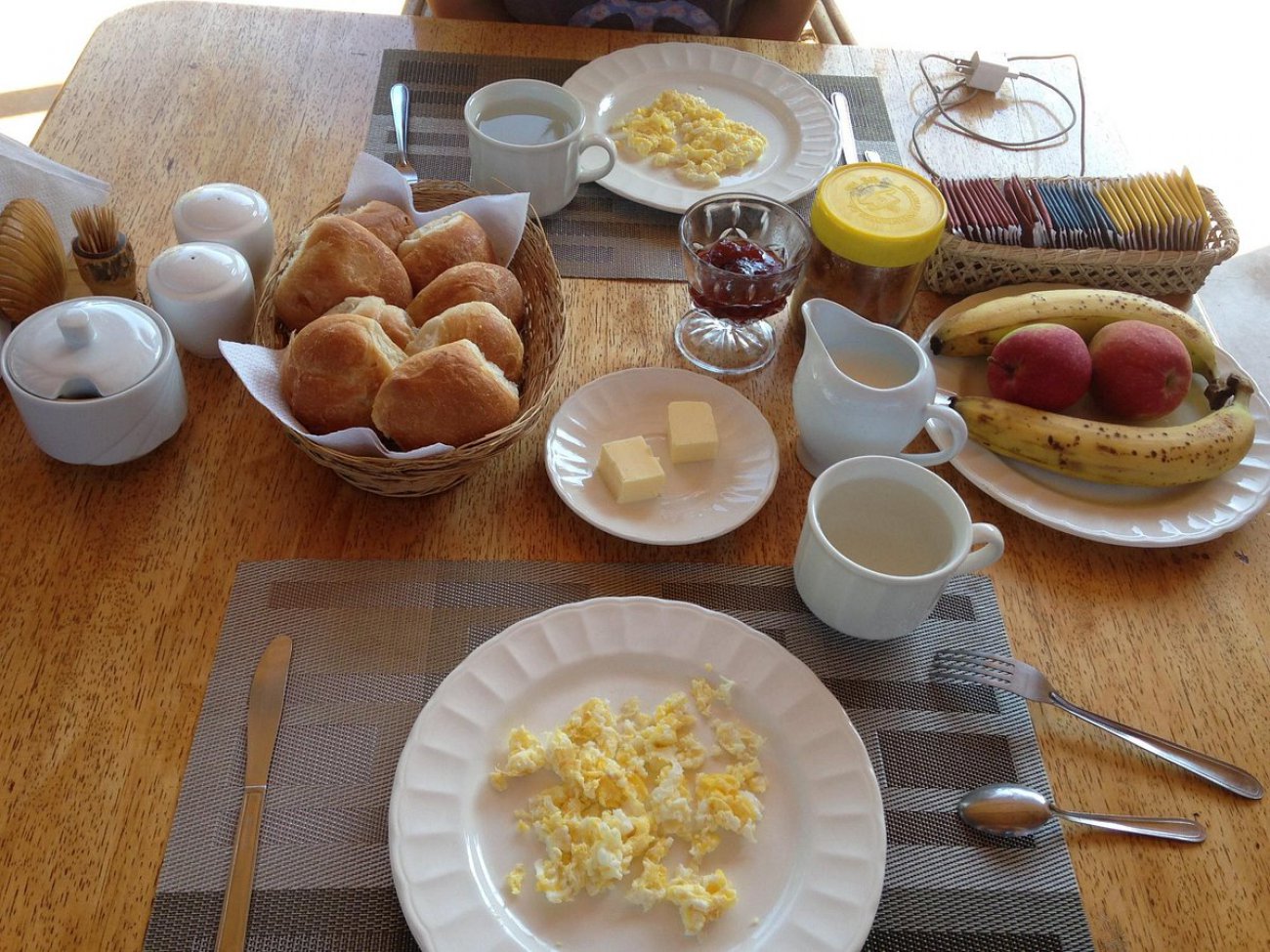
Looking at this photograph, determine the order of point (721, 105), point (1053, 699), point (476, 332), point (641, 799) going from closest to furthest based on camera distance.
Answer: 1. point (641, 799)
2. point (1053, 699)
3. point (476, 332)
4. point (721, 105)

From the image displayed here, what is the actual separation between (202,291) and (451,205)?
0.30m

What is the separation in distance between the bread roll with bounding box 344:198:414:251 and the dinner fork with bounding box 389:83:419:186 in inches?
8.1

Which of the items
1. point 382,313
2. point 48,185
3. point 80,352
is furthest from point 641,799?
point 48,185

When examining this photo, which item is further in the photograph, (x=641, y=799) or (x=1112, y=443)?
(x=1112, y=443)

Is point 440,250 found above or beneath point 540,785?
above

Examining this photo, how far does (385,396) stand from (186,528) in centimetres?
25

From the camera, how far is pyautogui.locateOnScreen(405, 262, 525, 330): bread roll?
1.01m

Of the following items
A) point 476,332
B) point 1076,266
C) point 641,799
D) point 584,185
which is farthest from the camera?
point 584,185

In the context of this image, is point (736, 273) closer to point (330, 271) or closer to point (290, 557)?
point (330, 271)

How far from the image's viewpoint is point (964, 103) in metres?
1.56

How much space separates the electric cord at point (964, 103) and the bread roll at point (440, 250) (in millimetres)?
731

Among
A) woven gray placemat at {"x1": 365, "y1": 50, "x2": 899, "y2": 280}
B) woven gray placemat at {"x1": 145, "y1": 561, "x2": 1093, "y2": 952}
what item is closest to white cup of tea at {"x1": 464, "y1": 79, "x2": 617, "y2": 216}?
woven gray placemat at {"x1": 365, "y1": 50, "x2": 899, "y2": 280}

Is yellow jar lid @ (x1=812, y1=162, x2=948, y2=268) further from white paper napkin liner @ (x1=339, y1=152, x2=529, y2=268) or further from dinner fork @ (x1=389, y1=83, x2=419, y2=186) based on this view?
dinner fork @ (x1=389, y1=83, x2=419, y2=186)

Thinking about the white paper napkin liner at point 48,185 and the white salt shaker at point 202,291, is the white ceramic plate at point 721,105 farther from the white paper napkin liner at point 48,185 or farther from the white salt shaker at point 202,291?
the white paper napkin liner at point 48,185
